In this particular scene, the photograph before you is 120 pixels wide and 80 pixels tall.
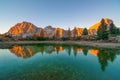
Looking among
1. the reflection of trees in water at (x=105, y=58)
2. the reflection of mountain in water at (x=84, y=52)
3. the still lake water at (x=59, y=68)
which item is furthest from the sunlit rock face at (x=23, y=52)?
the reflection of trees in water at (x=105, y=58)

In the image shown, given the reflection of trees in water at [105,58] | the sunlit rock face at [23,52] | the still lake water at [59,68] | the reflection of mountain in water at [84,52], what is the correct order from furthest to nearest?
1. the sunlit rock face at [23,52]
2. the reflection of mountain in water at [84,52]
3. the reflection of trees in water at [105,58]
4. the still lake water at [59,68]

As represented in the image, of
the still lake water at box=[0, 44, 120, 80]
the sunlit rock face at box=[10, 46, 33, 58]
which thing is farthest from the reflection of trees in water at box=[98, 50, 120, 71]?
the sunlit rock face at box=[10, 46, 33, 58]

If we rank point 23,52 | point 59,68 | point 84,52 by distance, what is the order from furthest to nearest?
point 84,52 → point 23,52 → point 59,68

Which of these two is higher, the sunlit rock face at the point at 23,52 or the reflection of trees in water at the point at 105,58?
the sunlit rock face at the point at 23,52

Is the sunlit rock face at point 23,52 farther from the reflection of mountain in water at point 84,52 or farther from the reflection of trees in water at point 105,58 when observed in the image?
the reflection of trees in water at point 105,58

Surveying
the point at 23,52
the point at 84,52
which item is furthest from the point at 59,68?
the point at 23,52

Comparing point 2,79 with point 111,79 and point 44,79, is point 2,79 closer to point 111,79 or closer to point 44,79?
point 44,79

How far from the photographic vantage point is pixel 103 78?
438 inches

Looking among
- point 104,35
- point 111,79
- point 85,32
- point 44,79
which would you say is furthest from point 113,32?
point 44,79

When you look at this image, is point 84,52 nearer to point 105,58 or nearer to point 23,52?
point 105,58

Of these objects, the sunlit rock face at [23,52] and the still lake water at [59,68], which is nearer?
the still lake water at [59,68]

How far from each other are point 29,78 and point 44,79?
5.66 feet

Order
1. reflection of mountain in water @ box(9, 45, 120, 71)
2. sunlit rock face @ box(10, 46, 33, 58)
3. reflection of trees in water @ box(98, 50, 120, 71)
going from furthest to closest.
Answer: sunlit rock face @ box(10, 46, 33, 58) < reflection of mountain in water @ box(9, 45, 120, 71) < reflection of trees in water @ box(98, 50, 120, 71)

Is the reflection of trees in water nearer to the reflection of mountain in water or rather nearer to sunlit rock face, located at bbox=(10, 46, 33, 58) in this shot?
the reflection of mountain in water
